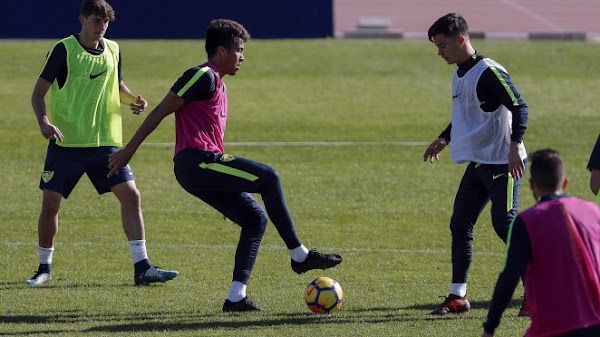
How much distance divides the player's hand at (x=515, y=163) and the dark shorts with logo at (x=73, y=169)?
339cm

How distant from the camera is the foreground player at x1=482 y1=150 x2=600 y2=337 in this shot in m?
5.84

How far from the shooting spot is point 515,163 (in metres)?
8.36

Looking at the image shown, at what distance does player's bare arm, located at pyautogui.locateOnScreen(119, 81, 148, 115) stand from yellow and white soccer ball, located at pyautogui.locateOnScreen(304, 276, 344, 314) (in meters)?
2.60

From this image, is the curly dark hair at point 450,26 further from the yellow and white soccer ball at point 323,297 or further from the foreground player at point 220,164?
the yellow and white soccer ball at point 323,297

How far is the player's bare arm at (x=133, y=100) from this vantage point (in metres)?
10.4

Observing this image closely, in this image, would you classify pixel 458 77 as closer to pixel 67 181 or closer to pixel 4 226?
pixel 67 181

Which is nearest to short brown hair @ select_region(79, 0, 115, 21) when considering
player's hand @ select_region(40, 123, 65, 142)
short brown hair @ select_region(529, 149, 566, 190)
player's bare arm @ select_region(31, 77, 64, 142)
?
player's bare arm @ select_region(31, 77, 64, 142)

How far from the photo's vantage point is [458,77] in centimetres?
901

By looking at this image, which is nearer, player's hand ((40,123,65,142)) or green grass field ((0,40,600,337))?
green grass field ((0,40,600,337))

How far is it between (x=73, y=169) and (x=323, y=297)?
2.66 metres

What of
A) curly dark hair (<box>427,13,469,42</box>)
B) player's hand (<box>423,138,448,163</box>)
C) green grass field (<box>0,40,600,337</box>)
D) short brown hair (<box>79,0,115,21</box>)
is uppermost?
curly dark hair (<box>427,13,469,42</box>)

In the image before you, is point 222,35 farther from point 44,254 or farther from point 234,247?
point 234,247

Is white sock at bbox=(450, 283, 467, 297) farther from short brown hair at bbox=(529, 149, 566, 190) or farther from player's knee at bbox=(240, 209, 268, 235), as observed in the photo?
short brown hair at bbox=(529, 149, 566, 190)

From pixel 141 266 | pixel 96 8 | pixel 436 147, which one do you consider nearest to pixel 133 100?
pixel 96 8
